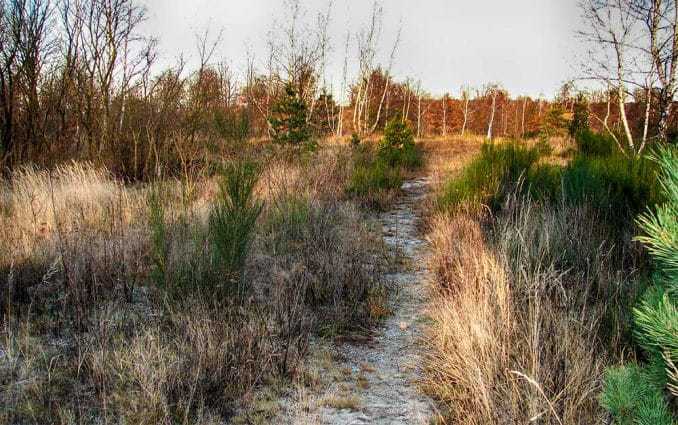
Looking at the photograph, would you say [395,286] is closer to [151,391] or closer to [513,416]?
[513,416]

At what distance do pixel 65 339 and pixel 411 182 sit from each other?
802 centimetres

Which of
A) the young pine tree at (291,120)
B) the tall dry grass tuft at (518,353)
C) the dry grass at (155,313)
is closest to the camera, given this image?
the tall dry grass tuft at (518,353)

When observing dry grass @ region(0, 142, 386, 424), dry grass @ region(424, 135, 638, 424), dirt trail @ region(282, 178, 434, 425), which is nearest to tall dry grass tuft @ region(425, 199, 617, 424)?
dry grass @ region(424, 135, 638, 424)

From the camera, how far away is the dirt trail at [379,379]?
2.24 metres

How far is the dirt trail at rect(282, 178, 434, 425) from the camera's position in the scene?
2.24 metres

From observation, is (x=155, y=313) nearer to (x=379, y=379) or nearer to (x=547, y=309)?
(x=379, y=379)

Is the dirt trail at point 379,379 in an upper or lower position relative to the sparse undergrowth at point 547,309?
lower

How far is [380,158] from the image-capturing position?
10484 mm

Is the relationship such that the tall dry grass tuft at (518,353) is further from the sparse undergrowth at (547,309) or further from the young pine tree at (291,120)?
the young pine tree at (291,120)

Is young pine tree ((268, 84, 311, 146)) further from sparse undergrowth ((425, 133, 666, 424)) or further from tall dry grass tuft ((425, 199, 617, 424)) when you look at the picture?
tall dry grass tuft ((425, 199, 617, 424))

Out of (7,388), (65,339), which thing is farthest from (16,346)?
(7,388)

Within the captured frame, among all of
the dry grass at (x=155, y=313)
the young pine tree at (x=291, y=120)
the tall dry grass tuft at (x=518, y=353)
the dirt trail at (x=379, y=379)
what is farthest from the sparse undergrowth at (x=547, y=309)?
the young pine tree at (x=291, y=120)

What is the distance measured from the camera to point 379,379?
2664 mm

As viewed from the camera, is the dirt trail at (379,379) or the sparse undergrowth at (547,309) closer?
the sparse undergrowth at (547,309)
